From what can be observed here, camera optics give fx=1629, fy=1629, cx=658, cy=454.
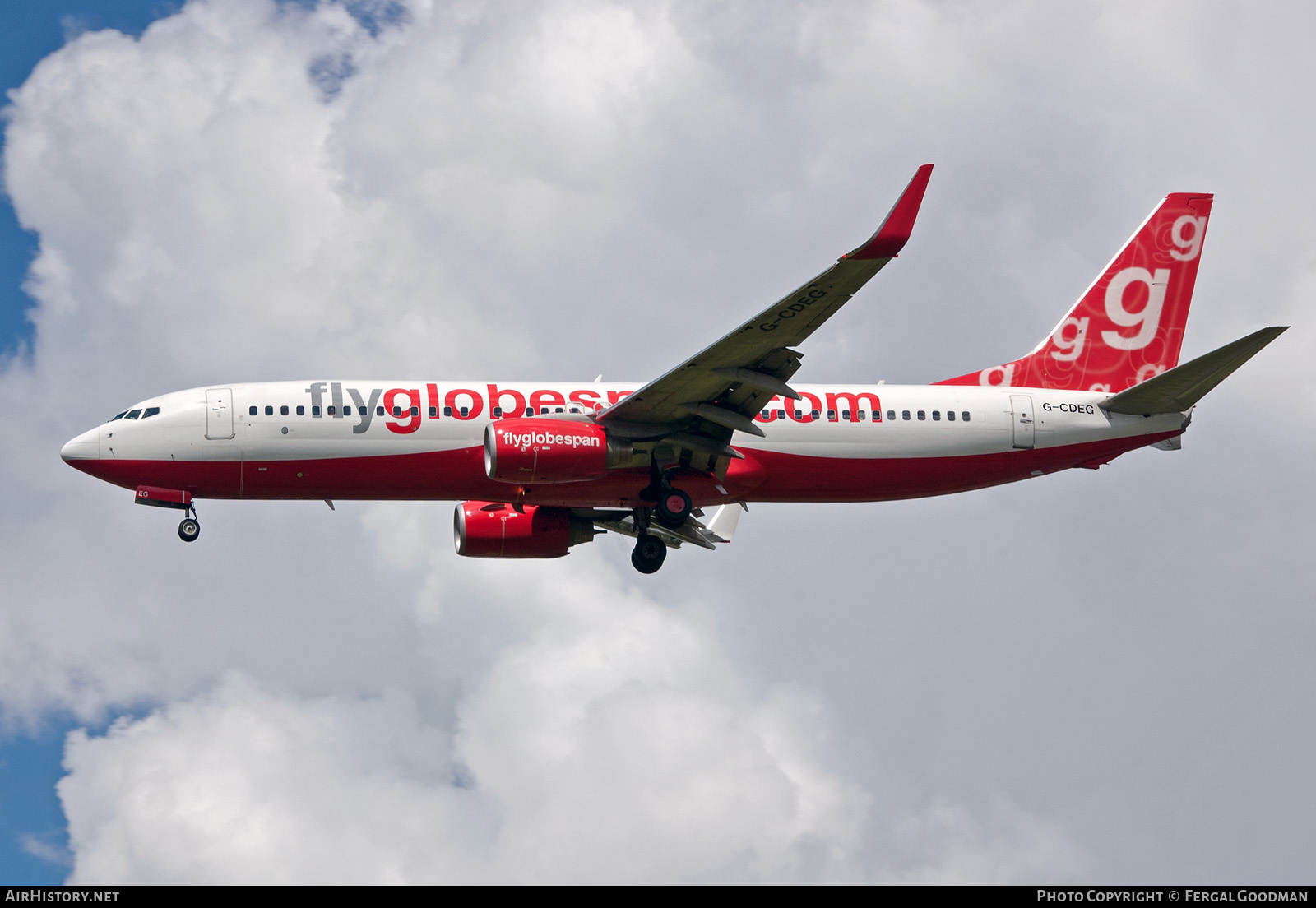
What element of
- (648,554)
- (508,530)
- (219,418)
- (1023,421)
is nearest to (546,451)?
(648,554)

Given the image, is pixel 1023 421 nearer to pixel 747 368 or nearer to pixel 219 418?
pixel 747 368

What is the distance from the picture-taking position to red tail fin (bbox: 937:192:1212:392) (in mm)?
48062

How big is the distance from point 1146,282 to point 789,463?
1420 cm

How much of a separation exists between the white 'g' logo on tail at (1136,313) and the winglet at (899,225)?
1701 cm

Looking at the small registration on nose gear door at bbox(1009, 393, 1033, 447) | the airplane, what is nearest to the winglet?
the airplane

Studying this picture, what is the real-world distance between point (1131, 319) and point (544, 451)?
19.8 meters

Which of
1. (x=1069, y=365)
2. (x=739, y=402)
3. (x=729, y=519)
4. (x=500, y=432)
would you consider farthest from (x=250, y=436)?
(x=1069, y=365)

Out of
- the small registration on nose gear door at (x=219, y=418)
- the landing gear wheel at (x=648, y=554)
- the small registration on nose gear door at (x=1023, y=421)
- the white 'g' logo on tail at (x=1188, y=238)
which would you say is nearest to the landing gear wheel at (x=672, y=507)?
the landing gear wheel at (x=648, y=554)

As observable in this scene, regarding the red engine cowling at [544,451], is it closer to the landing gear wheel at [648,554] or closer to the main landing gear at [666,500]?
the main landing gear at [666,500]

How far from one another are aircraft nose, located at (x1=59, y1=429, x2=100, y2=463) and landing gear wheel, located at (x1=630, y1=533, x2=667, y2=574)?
1473 centimetres

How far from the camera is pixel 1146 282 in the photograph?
1971 inches

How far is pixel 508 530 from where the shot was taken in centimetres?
4772
